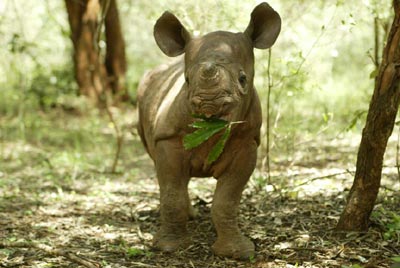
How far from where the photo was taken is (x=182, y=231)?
521 centimetres

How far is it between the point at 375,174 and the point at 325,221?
0.95 meters

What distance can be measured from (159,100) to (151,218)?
142cm

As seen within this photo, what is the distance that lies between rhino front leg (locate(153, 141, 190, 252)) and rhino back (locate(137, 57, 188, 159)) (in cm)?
17

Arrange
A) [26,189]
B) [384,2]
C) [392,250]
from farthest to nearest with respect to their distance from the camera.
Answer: [26,189] → [384,2] → [392,250]

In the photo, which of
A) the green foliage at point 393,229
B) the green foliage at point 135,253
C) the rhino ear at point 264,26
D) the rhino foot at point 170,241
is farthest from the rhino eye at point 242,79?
the green foliage at point 393,229

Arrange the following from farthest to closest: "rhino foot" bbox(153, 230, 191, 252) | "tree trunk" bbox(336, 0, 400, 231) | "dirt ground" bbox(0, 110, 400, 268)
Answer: "rhino foot" bbox(153, 230, 191, 252) < "dirt ground" bbox(0, 110, 400, 268) < "tree trunk" bbox(336, 0, 400, 231)

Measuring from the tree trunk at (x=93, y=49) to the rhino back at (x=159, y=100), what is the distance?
5.86m

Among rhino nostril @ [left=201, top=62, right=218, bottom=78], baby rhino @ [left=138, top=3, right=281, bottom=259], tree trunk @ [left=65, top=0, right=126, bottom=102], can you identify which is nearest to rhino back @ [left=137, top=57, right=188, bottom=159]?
baby rhino @ [left=138, top=3, right=281, bottom=259]

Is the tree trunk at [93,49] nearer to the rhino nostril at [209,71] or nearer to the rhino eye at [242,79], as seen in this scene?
the rhino eye at [242,79]

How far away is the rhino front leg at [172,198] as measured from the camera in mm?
5000

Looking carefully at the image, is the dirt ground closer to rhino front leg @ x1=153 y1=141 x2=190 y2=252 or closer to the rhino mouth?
rhino front leg @ x1=153 y1=141 x2=190 y2=252

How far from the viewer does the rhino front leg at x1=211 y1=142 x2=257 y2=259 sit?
5.00m

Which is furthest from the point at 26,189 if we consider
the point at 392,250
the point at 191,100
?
the point at 392,250

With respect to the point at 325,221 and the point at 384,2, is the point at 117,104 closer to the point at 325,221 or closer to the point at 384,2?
the point at 384,2
